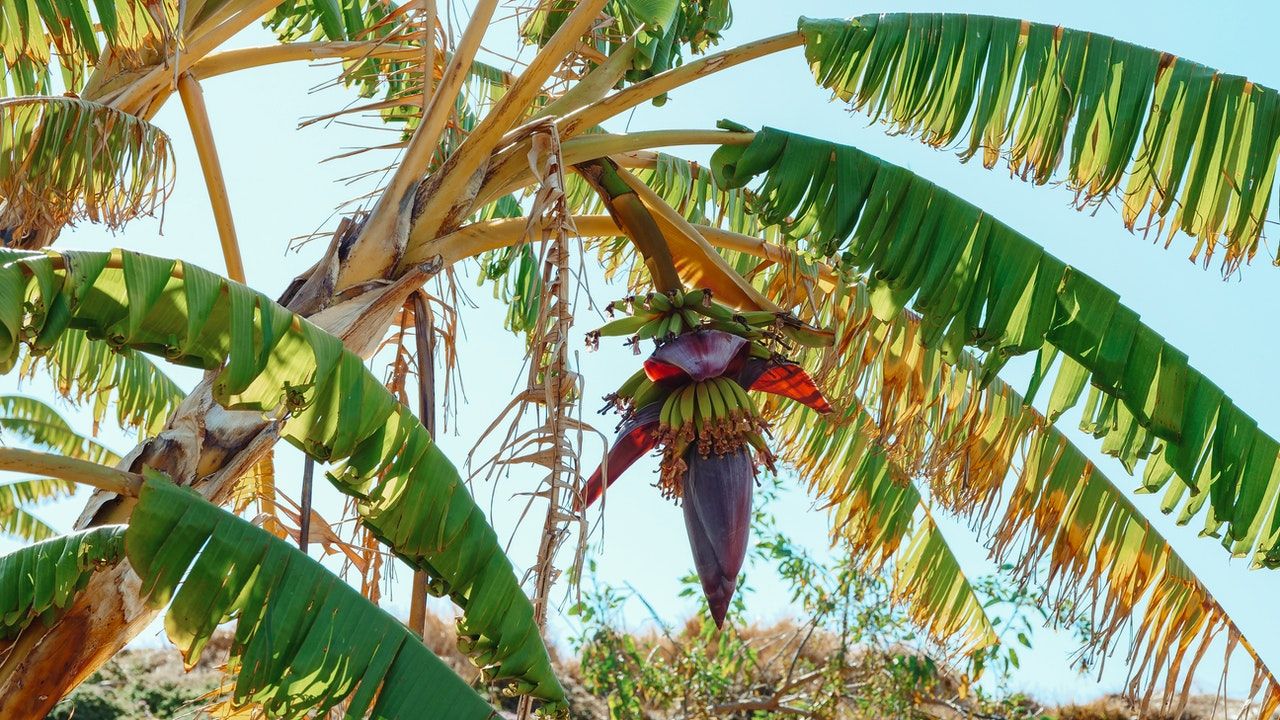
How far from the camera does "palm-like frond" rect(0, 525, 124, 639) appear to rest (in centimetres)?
302

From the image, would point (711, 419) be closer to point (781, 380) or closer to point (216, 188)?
point (781, 380)

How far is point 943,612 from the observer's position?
19.4 ft

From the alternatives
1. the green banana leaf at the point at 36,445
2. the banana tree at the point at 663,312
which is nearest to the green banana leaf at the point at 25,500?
the green banana leaf at the point at 36,445

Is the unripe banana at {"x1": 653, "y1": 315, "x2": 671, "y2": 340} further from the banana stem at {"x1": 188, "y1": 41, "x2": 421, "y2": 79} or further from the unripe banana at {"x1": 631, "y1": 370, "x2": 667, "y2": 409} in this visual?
the banana stem at {"x1": 188, "y1": 41, "x2": 421, "y2": 79}

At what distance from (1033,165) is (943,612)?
275 cm

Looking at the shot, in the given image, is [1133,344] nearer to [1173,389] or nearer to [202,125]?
[1173,389]

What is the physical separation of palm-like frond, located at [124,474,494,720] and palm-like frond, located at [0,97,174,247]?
186 centimetres

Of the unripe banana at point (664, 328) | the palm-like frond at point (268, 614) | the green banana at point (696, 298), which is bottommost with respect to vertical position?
the palm-like frond at point (268, 614)

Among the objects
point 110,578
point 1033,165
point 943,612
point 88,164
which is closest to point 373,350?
point 110,578

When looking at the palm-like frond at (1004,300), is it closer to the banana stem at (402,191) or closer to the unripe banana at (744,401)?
the unripe banana at (744,401)

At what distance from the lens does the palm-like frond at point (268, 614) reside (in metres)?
2.89

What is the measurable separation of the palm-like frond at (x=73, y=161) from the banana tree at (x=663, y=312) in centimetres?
1

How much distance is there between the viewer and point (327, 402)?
298 centimetres

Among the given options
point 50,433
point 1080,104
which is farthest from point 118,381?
point 1080,104
